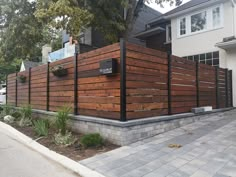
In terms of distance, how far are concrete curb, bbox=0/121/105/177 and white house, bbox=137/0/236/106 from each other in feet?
32.5

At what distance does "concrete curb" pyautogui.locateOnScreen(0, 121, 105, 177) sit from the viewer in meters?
4.78

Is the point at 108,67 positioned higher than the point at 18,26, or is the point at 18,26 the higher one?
the point at 18,26

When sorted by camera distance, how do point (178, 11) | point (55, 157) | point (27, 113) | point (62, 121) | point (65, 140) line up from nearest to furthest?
point (55, 157), point (65, 140), point (62, 121), point (27, 113), point (178, 11)

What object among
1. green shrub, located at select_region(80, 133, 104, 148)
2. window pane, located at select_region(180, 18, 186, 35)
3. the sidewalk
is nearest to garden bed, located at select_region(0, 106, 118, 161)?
green shrub, located at select_region(80, 133, 104, 148)

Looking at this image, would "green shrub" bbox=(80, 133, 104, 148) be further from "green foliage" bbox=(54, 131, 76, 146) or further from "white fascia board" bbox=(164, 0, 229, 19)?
"white fascia board" bbox=(164, 0, 229, 19)

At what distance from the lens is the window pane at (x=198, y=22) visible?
581 inches

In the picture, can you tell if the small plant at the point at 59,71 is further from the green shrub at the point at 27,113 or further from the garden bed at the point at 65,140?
the green shrub at the point at 27,113

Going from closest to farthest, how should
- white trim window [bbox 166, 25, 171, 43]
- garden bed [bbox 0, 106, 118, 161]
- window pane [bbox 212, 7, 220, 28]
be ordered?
1. garden bed [bbox 0, 106, 118, 161]
2. window pane [bbox 212, 7, 220, 28]
3. white trim window [bbox 166, 25, 171, 43]

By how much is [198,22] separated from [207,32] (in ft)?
3.19

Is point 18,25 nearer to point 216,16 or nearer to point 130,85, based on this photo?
point 216,16

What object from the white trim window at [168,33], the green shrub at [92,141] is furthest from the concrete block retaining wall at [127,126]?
the white trim window at [168,33]

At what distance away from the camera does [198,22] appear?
15.1 m

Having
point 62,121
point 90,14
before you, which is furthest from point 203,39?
point 62,121

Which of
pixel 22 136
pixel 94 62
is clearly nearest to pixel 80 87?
pixel 94 62
